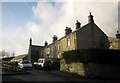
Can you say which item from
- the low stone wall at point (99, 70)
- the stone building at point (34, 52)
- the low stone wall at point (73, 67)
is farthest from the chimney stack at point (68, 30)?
the low stone wall at point (99, 70)

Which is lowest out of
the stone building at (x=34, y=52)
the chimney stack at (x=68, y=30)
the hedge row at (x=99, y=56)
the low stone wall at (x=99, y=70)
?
the low stone wall at (x=99, y=70)

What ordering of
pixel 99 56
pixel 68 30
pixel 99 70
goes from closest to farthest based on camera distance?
pixel 99 70 < pixel 99 56 < pixel 68 30

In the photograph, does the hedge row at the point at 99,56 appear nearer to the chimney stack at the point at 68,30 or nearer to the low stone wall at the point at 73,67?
the low stone wall at the point at 73,67

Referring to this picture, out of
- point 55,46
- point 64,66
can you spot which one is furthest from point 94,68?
point 55,46

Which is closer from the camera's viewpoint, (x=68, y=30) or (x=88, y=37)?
(x=88, y=37)

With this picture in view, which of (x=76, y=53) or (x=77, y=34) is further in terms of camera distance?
(x=77, y=34)

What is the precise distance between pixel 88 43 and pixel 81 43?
1.64m

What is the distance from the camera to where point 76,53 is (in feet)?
113

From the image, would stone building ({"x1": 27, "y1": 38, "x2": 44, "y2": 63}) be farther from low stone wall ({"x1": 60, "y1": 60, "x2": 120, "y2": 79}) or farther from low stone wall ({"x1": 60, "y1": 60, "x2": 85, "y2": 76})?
low stone wall ({"x1": 60, "y1": 60, "x2": 120, "y2": 79})

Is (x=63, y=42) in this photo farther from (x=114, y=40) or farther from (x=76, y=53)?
(x=76, y=53)

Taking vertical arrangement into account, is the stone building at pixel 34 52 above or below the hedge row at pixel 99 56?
above

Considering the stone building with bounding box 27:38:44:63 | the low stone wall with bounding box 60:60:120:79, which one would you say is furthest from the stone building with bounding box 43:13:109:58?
the stone building with bounding box 27:38:44:63

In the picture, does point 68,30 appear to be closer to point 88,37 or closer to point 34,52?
point 88,37

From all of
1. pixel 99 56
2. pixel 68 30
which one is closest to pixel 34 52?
pixel 68 30
